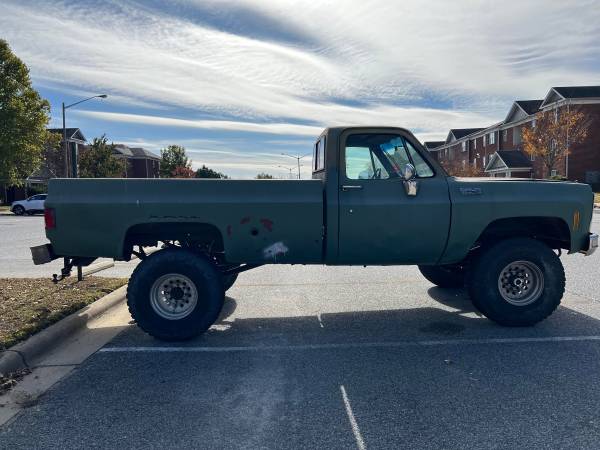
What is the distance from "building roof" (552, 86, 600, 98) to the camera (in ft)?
139

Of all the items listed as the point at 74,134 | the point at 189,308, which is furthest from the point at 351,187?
the point at 74,134

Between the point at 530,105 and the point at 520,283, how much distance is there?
5198 centimetres

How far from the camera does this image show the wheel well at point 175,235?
5.11 m

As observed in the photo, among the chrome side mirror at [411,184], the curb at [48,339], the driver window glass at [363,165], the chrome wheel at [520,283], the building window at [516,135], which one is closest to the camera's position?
the curb at [48,339]

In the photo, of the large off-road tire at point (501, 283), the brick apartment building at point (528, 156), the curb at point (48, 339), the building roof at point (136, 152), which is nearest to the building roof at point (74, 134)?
the building roof at point (136, 152)

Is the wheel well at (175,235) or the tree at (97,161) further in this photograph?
the tree at (97,161)

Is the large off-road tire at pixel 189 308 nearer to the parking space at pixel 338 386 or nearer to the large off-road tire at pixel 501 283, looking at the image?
the parking space at pixel 338 386

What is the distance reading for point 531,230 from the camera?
566 cm

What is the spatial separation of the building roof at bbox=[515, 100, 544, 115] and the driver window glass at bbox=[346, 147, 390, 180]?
166ft

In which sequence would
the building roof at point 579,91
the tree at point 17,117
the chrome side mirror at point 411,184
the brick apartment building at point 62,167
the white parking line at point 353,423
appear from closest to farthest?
the white parking line at point 353,423
the chrome side mirror at point 411,184
the tree at point 17,117
the building roof at point 579,91
the brick apartment building at point 62,167

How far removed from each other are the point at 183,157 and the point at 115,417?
7002 cm

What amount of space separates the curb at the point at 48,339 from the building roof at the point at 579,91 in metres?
47.5

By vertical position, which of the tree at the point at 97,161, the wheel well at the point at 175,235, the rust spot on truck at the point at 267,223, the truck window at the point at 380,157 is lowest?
the wheel well at the point at 175,235

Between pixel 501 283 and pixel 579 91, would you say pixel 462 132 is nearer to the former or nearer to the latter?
pixel 579 91
